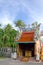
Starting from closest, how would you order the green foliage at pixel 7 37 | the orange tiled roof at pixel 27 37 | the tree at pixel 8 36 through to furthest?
the orange tiled roof at pixel 27 37, the green foliage at pixel 7 37, the tree at pixel 8 36

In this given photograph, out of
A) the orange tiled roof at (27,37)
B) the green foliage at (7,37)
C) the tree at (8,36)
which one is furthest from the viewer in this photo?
the tree at (8,36)

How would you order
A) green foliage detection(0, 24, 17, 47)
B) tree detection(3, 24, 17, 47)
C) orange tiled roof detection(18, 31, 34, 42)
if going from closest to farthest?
orange tiled roof detection(18, 31, 34, 42) → green foliage detection(0, 24, 17, 47) → tree detection(3, 24, 17, 47)

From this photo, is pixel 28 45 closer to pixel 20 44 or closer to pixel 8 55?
pixel 20 44

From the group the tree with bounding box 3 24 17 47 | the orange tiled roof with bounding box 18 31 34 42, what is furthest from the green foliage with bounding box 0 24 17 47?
the orange tiled roof with bounding box 18 31 34 42

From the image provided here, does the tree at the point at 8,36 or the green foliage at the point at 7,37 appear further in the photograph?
the tree at the point at 8,36

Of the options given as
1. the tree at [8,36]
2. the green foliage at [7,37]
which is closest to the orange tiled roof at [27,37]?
the green foliage at [7,37]

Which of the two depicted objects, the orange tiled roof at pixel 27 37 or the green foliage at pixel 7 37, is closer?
the orange tiled roof at pixel 27 37

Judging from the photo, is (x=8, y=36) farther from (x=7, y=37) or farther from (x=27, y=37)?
(x=27, y=37)

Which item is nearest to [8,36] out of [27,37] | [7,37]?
[7,37]

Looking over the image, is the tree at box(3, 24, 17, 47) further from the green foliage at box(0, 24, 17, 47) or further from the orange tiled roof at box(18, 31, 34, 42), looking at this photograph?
the orange tiled roof at box(18, 31, 34, 42)

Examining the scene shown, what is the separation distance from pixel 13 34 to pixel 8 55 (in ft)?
25.7

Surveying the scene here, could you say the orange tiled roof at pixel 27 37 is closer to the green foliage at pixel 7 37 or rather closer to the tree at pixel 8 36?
the green foliage at pixel 7 37

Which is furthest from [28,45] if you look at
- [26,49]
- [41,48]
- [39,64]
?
[39,64]

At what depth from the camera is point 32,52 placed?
2198cm
